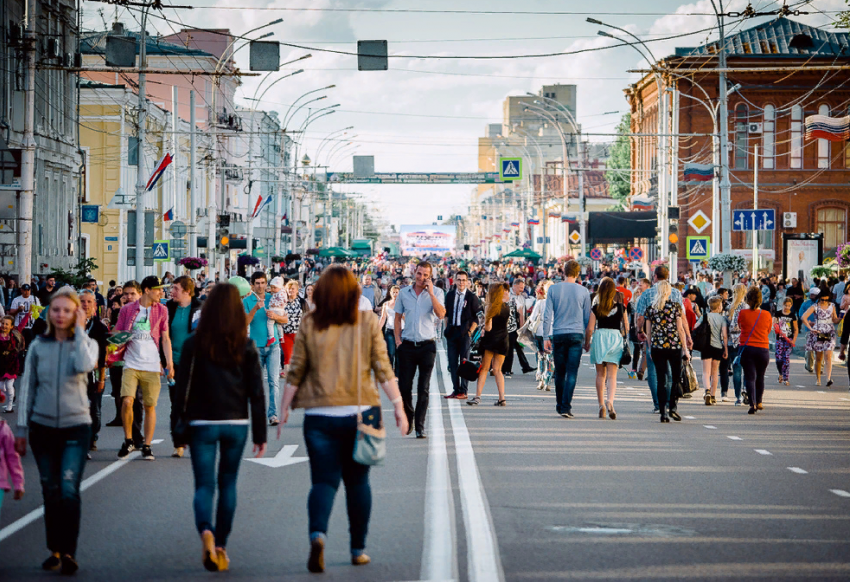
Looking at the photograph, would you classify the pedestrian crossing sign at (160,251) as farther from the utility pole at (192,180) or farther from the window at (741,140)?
the window at (741,140)

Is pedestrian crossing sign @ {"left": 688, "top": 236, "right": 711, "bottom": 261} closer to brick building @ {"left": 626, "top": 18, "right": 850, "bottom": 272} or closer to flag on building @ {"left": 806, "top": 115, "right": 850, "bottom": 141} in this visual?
flag on building @ {"left": 806, "top": 115, "right": 850, "bottom": 141}

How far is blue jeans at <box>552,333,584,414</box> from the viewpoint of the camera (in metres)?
15.2

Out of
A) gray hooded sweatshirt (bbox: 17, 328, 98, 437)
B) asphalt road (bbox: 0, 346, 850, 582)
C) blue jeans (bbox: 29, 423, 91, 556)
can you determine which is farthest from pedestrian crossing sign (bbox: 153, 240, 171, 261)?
blue jeans (bbox: 29, 423, 91, 556)

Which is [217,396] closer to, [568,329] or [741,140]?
[568,329]

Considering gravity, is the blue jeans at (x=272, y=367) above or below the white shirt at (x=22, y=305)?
below

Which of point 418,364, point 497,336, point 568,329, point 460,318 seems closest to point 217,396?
point 418,364

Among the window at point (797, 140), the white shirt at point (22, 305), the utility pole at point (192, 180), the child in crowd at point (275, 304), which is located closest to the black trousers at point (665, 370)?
the child in crowd at point (275, 304)

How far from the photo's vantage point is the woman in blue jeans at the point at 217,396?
696cm

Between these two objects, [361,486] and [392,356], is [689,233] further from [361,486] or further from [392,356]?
[361,486]

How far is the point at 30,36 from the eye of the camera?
23.4 meters

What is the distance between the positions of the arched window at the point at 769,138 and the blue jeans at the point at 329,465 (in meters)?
61.6

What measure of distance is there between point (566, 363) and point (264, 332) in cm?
384

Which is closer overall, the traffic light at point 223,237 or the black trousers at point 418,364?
the black trousers at point 418,364

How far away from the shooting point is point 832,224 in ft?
214
